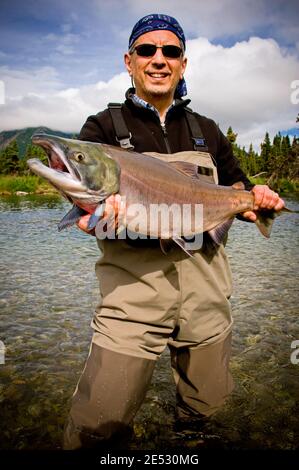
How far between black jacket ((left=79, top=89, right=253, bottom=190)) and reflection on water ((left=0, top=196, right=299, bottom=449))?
2.35m

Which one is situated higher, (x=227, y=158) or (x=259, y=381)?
(x=227, y=158)

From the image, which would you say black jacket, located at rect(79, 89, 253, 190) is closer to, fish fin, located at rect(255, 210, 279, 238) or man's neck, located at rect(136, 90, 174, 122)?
man's neck, located at rect(136, 90, 174, 122)

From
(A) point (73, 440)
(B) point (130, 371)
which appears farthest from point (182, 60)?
(A) point (73, 440)

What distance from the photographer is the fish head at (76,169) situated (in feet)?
8.02

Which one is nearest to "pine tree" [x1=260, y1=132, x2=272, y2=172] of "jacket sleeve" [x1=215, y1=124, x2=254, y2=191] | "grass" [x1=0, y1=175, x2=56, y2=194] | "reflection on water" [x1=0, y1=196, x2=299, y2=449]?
"grass" [x1=0, y1=175, x2=56, y2=194]

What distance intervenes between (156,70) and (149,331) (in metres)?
2.18

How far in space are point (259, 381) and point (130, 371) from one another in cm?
246

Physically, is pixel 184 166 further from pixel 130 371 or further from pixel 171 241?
pixel 130 371

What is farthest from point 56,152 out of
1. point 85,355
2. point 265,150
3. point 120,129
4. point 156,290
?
point 265,150

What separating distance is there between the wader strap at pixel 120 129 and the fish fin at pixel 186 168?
39cm

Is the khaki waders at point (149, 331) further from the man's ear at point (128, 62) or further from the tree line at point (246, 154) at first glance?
the tree line at point (246, 154)

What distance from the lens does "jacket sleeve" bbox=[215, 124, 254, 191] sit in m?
3.86

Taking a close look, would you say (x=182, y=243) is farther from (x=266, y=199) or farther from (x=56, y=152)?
(x=56, y=152)

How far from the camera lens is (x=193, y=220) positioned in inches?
125
